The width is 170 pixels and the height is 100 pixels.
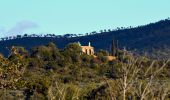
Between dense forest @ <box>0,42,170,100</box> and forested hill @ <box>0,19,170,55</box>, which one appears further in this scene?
forested hill @ <box>0,19,170,55</box>

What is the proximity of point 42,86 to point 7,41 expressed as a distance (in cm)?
13116

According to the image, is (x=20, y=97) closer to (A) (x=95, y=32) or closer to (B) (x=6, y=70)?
(B) (x=6, y=70)

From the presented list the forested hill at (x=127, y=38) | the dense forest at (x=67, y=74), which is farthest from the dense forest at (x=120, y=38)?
the dense forest at (x=67, y=74)

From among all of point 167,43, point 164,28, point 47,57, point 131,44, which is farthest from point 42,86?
point 164,28

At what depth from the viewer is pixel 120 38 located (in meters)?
161

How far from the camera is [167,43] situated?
13750 centimetres

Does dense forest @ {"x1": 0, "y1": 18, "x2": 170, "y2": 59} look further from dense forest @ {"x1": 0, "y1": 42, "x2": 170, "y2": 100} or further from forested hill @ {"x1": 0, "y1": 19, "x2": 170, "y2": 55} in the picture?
dense forest @ {"x1": 0, "y1": 42, "x2": 170, "y2": 100}

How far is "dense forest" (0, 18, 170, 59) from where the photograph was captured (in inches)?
5640

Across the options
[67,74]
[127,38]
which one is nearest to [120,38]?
[127,38]

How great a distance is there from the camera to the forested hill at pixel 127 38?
5605 inches

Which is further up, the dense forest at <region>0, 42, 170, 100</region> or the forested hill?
the dense forest at <region>0, 42, 170, 100</region>

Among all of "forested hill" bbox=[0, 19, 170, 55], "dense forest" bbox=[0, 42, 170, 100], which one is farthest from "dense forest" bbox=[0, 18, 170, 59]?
"dense forest" bbox=[0, 42, 170, 100]

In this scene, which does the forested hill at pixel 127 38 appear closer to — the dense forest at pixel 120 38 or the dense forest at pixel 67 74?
the dense forest at pixel 120 38

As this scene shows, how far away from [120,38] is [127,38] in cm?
329
